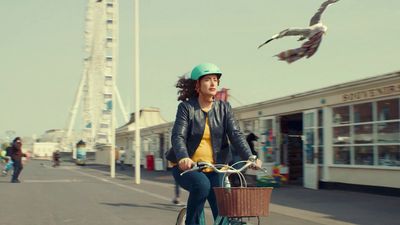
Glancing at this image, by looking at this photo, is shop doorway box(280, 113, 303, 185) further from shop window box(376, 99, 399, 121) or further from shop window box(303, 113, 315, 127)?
shop window box(376, 99, 399, 121)

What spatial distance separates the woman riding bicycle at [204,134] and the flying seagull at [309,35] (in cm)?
787

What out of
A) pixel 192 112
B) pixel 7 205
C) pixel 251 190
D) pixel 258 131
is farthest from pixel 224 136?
pixel 258 131

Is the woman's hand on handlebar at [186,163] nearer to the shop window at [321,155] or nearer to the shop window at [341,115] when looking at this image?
the shop window at [341,115]

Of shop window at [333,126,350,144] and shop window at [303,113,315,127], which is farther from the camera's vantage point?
shop window at [303,113,315,127]

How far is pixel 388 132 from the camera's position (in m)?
15.6

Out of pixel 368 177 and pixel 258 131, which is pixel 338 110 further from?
pixel 258 131

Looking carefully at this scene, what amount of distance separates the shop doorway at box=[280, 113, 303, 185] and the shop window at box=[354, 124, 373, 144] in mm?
4859

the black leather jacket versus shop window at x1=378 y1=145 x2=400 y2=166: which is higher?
the black leather jacket

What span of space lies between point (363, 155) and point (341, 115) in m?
1.56

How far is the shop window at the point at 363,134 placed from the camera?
16.5 m

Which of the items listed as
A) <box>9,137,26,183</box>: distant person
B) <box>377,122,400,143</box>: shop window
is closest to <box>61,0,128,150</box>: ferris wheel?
<box>9,137,26,183</box>: distant person

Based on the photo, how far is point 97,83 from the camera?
78875 mm

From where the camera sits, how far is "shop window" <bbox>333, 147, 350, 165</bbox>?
1743cm

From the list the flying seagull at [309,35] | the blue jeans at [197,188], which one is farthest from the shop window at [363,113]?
the blue jeans at [197,188]
